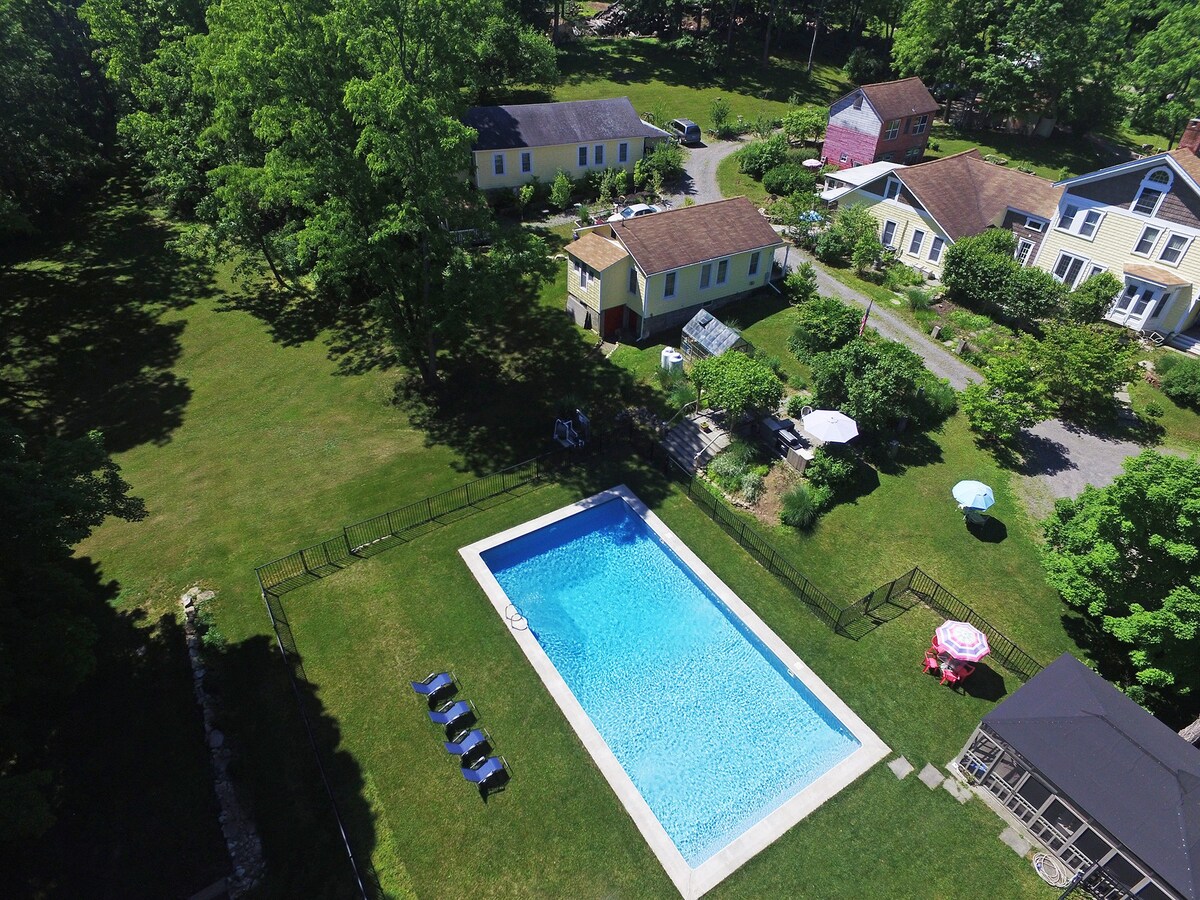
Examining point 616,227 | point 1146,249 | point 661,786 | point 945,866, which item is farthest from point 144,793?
point 1146,249

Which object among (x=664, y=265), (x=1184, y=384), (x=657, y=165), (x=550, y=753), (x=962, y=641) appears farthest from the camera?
(x=657, y=165)

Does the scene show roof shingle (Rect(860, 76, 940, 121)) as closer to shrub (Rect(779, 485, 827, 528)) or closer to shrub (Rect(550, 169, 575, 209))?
shrub (Rect(550, 169, 575, 209))

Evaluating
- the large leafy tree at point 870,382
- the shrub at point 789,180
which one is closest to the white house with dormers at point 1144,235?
the large leafy tree at point 870,382

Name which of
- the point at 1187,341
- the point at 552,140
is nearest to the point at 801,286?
the point at 1187,341

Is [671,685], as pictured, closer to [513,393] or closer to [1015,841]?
[1015,841]

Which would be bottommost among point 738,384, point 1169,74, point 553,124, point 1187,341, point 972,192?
point 1187,341

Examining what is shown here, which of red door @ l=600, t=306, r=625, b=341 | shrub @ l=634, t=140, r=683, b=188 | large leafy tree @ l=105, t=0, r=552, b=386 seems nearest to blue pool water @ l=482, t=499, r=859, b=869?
large leafy tree @ l=105, t=0, r=552, b=386
